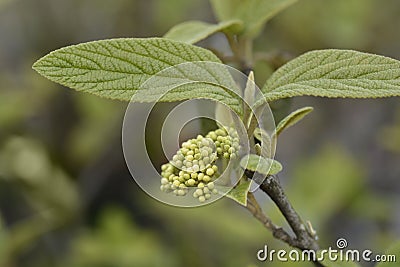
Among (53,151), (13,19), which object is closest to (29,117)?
(53,151)

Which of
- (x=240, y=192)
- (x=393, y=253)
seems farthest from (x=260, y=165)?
(x=393, y=253)

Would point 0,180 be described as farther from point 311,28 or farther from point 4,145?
point 311,28

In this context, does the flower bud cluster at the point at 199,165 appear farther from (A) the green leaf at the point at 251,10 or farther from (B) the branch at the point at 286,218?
(A) the green leaf at the point at 251,10

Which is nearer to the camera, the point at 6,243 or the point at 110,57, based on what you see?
the point at 110,57

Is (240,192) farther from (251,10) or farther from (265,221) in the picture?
(251,10)

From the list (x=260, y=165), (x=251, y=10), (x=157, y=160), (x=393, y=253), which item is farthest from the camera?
(x=157, y=160)

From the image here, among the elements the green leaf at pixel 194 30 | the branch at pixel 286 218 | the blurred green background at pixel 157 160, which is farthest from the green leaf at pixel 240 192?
the blurred green background at pixel 157 160

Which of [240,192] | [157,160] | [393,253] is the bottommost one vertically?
[157,160]
